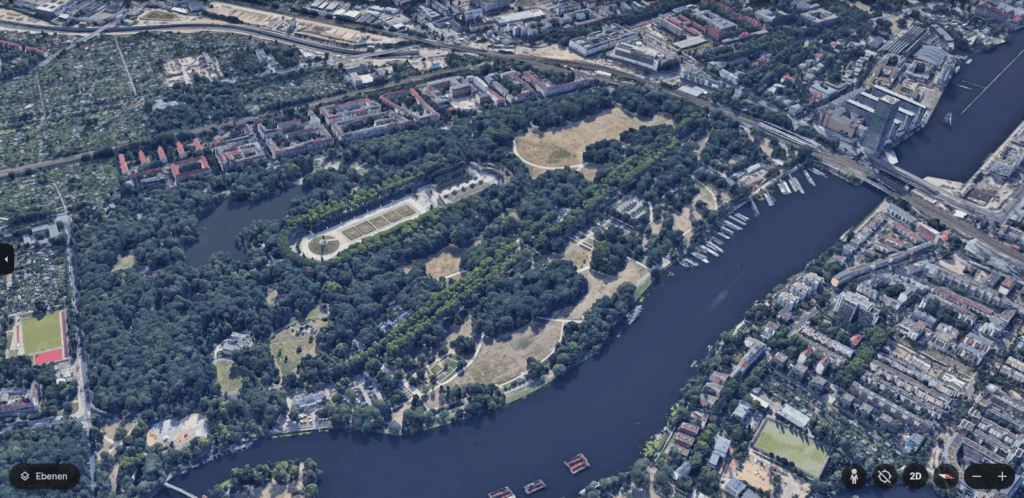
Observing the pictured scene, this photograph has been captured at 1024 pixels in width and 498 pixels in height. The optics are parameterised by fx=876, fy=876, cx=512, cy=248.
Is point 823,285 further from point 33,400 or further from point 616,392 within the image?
point 33,400

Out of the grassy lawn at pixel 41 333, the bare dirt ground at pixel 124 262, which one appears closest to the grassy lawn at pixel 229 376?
the grassy lawn at pixel 41 333

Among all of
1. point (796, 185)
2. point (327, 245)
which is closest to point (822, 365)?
point (796, 185)

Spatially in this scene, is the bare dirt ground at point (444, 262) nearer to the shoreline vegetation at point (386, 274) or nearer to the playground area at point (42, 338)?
the shoreline vegetation at point (386, 274)

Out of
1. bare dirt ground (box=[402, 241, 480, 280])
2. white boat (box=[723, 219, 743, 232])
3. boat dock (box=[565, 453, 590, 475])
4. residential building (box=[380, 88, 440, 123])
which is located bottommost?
boat dock (box=[565, 453, 590, 475])

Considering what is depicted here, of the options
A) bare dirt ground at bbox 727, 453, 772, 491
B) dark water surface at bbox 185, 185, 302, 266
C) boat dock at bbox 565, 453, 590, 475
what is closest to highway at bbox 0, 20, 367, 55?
dark water surface at bbox 185, 185, 302, 266

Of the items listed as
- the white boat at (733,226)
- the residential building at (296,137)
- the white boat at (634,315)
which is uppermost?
the residential building at (296,137)

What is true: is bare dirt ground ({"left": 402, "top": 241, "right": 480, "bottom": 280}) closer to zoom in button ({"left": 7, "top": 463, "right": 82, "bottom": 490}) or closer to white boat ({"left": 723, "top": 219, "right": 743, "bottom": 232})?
white boat ({"left": 723, "top": 219, "right": 743, "bottom": 232})
